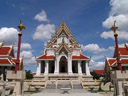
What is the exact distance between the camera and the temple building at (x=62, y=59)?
92.8ft

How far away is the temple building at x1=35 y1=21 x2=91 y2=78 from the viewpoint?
28291mm

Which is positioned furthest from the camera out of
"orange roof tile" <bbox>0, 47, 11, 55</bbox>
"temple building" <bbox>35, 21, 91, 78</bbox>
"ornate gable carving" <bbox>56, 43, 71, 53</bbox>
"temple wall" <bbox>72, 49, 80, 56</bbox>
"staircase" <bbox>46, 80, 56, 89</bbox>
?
"temple wall" <bbox>72, 49, 80, 56</bbox>

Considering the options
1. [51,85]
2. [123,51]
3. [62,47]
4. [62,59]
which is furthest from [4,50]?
[123,51]

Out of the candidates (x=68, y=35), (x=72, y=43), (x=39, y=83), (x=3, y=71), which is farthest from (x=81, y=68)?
(x=3, y=71)

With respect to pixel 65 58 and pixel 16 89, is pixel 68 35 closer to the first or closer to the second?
pixel 65 58

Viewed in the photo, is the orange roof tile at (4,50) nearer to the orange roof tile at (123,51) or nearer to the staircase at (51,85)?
Result: the staircase at (51,85)

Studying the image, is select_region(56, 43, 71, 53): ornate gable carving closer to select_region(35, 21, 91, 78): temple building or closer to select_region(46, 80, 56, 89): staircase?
select_region(35, 21, 91, 78): temple building

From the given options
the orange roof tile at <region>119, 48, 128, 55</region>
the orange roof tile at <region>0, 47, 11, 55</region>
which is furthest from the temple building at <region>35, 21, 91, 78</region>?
the orange roof tile at <region>119, 48, 128, 55</region>

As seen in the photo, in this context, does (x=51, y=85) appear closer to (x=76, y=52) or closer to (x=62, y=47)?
(x=62, y=47)

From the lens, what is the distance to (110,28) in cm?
1391

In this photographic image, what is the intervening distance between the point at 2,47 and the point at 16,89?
53.9ft

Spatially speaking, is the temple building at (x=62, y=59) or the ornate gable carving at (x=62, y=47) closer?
the temple building at (x=62, y=59)

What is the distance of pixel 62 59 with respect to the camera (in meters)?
30.8

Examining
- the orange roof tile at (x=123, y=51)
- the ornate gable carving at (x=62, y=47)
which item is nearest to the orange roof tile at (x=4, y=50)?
the ornate gable carving at (x=62, y=47)
